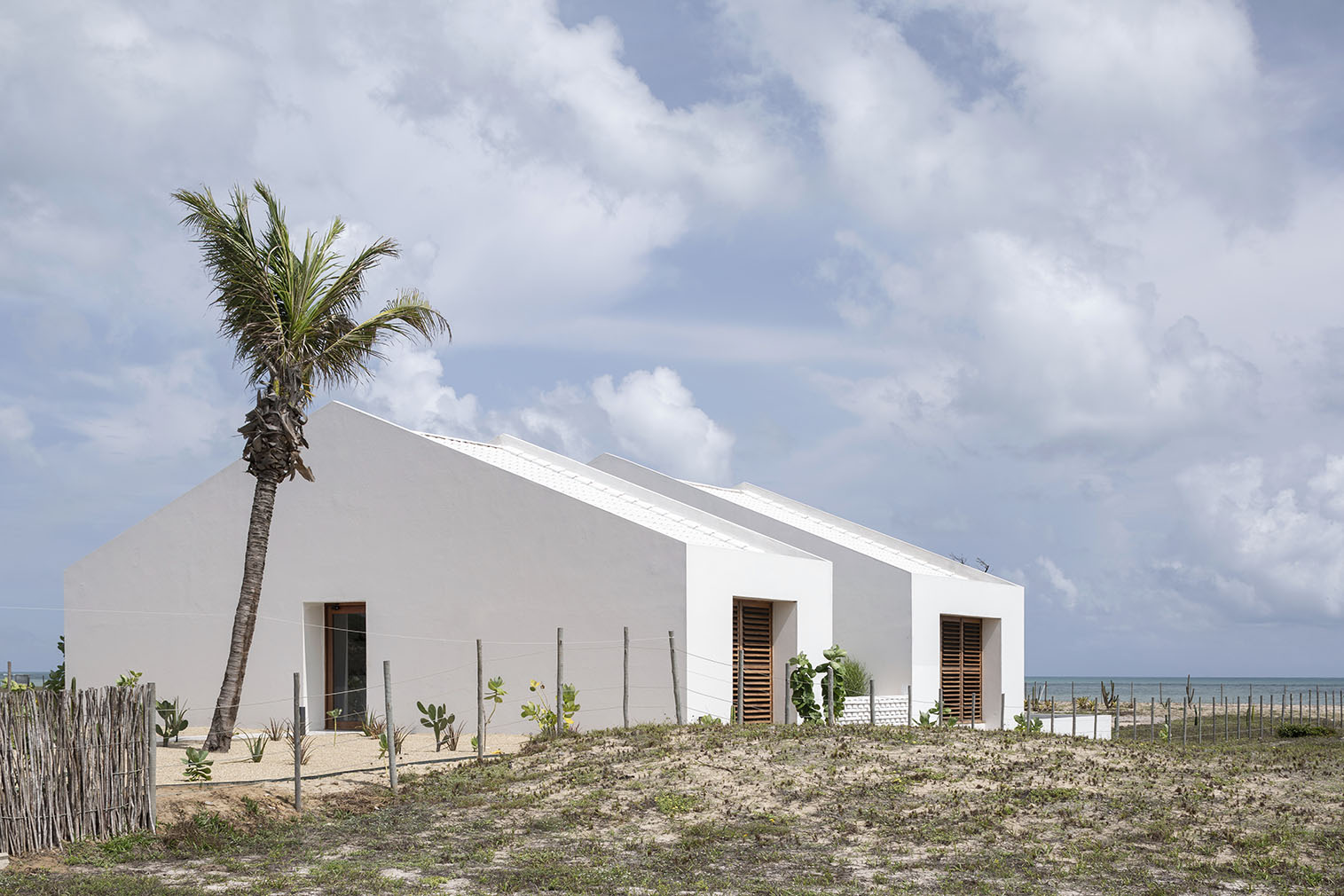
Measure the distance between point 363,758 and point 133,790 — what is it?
500 cm

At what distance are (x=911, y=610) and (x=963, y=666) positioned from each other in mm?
3453

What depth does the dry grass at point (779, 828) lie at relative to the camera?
35.6ft

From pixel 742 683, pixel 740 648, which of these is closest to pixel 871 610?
pixel 740 648

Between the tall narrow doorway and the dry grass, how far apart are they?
616 cm

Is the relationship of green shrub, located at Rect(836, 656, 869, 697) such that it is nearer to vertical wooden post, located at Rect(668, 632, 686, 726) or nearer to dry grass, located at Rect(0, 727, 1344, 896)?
vertical wooden post, located at Rect(668, 632, 686, 726)

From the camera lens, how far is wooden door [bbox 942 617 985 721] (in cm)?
2791

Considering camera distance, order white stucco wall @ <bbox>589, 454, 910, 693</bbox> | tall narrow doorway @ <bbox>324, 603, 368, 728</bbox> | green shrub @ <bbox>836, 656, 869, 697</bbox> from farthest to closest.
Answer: white stucco wall @ <bbox>589, 454, 910, 693</bbox>, green shrub @ <bbox>836, 656, 869, 697</bbox>, tall narrow doorway @ <bbox>324, 603, 368, 728</bbox>

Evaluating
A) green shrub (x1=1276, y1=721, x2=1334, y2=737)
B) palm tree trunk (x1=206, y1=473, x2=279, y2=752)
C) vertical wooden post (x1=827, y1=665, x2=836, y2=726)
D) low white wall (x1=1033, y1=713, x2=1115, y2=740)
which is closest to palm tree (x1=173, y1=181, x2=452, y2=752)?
palm tree trunk (x1=206, y1=473, x2=279, y2=752)

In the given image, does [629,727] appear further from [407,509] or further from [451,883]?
[451,883]

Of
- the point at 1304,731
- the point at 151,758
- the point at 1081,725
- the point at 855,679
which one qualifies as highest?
the point at 151,758

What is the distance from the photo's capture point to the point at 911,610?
2591cm

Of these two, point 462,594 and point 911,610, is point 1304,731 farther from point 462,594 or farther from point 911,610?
point 462,594

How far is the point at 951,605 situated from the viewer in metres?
27.6

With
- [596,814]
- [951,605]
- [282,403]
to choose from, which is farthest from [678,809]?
[951,605]
